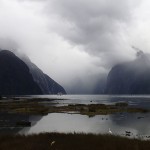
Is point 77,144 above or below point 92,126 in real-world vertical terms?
above

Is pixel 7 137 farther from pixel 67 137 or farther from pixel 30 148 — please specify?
pixel 30 148

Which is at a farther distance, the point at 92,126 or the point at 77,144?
the point at 92,126

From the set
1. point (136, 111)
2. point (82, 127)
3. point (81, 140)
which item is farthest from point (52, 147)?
point (136, 111)

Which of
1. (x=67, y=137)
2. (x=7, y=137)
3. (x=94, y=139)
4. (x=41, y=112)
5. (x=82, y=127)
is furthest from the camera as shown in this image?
(x=41, y=112)

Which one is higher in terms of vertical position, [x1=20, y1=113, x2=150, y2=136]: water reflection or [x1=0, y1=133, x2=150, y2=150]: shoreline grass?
[x1=0, y1=133, x2=150, y2=150]: shoreline grass

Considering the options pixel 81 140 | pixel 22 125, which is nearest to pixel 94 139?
pixel 81 140

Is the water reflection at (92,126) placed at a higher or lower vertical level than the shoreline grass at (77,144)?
lower

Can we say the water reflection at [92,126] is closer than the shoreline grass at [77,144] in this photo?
No

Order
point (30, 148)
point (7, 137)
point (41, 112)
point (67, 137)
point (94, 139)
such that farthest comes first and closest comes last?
point (41, 112)
point (7, 137)
point (67, 137)
point (94, 139)
point (30, 148)

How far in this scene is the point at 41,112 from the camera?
103500mm

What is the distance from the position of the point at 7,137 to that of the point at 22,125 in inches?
1299

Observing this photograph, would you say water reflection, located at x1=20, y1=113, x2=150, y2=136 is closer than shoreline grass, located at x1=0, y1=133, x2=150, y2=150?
No

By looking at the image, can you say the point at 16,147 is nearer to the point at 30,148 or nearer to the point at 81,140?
the point at 30,148

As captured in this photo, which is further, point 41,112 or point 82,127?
point 41,112
